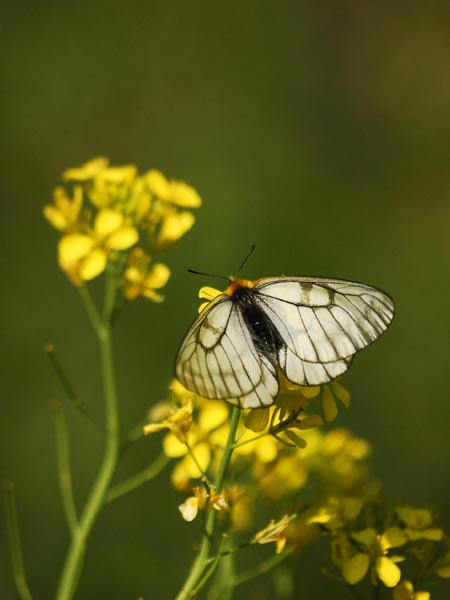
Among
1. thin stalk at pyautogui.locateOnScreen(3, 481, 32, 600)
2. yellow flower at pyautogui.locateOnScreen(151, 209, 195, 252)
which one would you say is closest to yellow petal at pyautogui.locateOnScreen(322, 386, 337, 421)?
thin stalk at pyautogui.locateOnScreen(3, 481, 32, 600)

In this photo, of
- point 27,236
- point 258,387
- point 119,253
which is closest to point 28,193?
point 27,236


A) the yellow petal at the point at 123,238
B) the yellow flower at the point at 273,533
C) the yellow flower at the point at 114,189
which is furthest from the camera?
the yellow flower at the point at 114,189

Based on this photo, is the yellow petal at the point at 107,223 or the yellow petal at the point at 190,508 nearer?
the yellow petal at the point at 190,508

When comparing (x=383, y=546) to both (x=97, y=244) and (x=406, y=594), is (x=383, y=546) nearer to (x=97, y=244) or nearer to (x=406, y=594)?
(x=406, y=594)

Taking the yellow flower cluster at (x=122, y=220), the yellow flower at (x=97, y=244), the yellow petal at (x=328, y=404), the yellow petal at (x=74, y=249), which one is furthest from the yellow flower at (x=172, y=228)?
the yellow petal at (x=328, y=404)

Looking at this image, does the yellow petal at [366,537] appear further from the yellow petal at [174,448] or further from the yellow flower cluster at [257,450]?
the yellow petal at [174,448]

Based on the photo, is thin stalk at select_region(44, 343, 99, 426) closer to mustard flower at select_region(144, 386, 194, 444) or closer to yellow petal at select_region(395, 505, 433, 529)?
mustard flower at select_region(144, 386, 194, 444)

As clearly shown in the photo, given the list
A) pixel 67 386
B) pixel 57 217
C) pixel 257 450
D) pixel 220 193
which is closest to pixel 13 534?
pixel 67 386
